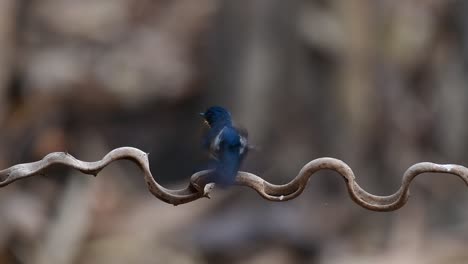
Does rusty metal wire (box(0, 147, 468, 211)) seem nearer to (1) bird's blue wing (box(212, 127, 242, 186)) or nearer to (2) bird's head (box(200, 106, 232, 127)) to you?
(1) bird's blue wing (box(212, 127, 242, 186))

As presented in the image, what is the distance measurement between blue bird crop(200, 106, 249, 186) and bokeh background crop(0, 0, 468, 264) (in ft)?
8.75

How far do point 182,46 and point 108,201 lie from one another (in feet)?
12.2

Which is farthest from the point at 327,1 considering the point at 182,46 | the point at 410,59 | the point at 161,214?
the point at 182,46

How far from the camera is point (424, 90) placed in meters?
6.77

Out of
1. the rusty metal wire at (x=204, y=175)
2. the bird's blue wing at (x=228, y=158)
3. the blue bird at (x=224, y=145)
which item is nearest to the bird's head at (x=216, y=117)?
the blue bird at (x=224, y=145)

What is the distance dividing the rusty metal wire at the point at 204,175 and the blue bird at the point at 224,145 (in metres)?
0.02

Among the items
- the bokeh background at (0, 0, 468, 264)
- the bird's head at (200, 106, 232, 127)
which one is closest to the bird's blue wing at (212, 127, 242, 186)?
the bird's head at (200, 106, 232, 127)

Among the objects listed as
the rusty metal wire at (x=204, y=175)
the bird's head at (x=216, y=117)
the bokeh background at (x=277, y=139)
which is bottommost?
the bokeh background at (x=277, y=139)

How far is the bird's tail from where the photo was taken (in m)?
1.76

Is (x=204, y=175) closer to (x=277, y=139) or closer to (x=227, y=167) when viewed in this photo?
(x=227, y=167)

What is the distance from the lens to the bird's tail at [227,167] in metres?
1.76

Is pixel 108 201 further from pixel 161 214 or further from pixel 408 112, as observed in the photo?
pixel 408 112

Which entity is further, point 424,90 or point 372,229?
point 424,90

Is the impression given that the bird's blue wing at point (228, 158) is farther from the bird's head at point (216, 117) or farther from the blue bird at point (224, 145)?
the bird's head at point (216, 117)
